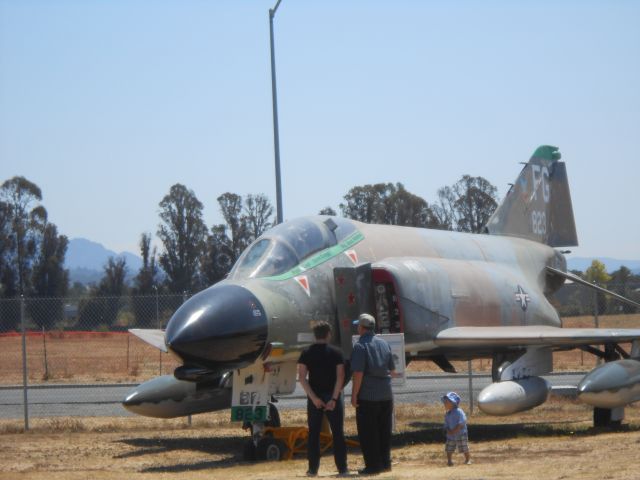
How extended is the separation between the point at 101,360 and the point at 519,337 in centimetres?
2153

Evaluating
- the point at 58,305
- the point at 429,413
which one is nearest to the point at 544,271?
the point at 429,413

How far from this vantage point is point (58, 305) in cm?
5166

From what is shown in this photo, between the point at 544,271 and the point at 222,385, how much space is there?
7175mm

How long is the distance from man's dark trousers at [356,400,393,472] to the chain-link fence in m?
7.43

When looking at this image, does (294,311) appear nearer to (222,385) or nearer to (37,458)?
(222,385)

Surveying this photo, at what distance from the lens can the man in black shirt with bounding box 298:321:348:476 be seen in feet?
35.4

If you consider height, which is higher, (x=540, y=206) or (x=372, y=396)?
(x=540, y=206)

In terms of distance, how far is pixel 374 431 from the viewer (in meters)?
10.7

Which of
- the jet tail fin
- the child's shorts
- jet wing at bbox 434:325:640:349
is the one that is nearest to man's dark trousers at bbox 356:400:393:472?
the child's shorts

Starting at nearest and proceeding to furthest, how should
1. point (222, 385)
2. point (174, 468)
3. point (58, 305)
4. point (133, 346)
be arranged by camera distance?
point (174, 468), point (222, 385), point (133, 346), point (58, 305)

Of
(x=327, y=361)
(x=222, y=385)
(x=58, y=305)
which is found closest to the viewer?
(x=327, y=361)

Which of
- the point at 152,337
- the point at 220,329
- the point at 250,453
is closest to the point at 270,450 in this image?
the point at 250,453

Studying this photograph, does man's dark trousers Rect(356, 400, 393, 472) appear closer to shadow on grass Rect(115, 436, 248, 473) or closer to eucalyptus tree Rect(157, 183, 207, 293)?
shadow on grass Rect(115, 436, 248, 473)

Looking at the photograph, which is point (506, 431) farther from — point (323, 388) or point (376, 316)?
point (323, 388)
